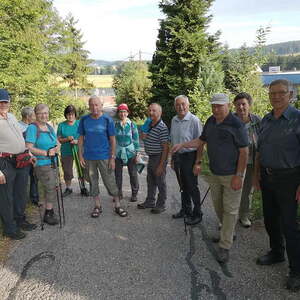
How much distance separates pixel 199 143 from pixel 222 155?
0.56m

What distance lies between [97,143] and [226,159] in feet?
6.99

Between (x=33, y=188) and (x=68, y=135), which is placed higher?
(x=68, y=135)

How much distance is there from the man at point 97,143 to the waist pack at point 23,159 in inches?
35.2

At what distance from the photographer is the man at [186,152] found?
166 inches

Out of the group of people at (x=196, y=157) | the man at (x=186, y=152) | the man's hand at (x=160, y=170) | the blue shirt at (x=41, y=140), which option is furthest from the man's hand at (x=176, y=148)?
the blue shirt at (x=41, y=140)

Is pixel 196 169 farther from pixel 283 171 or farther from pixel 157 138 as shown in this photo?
pixel 283 171

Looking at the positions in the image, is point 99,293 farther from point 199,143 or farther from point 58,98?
point 58,98

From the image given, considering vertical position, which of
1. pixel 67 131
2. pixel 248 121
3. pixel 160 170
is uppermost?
pixel 248 121

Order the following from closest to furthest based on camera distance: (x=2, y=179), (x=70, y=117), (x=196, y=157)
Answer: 1. (x=2, y=179)
2. (x=196, y=157)
3. (x=70, y=117)

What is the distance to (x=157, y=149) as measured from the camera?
472 cm

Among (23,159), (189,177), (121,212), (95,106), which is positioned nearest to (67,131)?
(95,106)

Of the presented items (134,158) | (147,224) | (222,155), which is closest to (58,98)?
(134,158)

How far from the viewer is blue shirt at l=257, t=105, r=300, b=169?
9.12 feet

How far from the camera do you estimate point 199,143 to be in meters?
3.78
